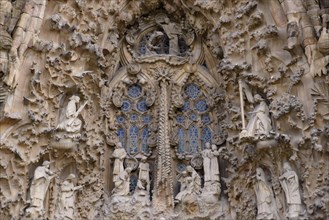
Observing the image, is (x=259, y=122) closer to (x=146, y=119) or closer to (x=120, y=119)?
(x=146, y=119)

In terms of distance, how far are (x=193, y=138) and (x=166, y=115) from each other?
0.65 metres

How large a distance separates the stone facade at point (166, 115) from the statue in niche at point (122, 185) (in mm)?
24

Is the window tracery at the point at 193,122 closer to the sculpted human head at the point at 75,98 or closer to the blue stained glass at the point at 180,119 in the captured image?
the blue stained glass at the point at 180,119

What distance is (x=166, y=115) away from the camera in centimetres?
970

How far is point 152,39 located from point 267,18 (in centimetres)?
253

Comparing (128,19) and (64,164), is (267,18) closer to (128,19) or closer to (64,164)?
(128,19)

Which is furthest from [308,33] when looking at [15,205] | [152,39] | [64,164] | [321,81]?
[15,205]

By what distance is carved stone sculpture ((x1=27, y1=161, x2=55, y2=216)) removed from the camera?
822cm

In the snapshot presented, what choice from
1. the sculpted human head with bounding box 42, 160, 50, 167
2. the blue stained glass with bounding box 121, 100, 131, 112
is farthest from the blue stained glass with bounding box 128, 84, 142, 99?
the sculpted human head with bounding box 42, 160, 50, 167

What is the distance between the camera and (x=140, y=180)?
9.17m

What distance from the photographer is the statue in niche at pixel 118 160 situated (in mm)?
9219

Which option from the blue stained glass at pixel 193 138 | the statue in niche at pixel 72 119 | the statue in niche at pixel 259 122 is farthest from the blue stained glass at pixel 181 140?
the statue in niche at pixel 72 119

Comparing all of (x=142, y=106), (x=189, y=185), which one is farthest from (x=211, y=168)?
(x=142, y=106)

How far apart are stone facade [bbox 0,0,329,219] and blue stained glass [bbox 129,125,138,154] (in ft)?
0.06
